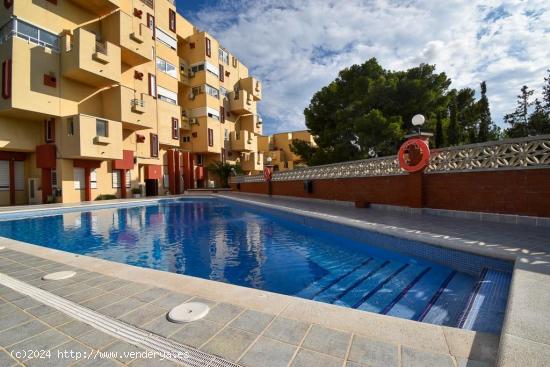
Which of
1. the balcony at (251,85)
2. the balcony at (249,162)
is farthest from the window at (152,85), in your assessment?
the balcony at (251,85)

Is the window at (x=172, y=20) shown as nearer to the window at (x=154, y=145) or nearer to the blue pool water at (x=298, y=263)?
the window at (x=154, y=145)

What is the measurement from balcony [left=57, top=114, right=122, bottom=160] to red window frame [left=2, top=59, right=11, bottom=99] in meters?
2.58

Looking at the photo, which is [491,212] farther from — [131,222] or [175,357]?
[131,222]

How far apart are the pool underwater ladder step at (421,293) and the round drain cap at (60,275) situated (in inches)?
125

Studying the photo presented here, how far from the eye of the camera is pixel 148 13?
21.6 m

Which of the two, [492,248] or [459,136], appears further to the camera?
[459,136]

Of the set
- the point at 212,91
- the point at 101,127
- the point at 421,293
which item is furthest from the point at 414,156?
the point at 212,91

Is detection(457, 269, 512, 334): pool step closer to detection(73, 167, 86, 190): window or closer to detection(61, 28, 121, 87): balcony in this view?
detection(61, 28, 121, 87): balcony

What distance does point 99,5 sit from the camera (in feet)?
57.9

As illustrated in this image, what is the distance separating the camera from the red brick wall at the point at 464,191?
601 centimetres

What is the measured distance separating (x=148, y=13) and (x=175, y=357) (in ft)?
87.7

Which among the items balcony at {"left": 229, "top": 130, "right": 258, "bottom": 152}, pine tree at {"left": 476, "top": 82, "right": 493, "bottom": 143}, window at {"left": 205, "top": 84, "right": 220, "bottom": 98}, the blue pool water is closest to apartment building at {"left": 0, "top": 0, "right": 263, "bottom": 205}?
window at {"left": 205, "top": 84, "right": 220, "bottom": 98}

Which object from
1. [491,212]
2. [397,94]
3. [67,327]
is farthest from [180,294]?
[397,94]

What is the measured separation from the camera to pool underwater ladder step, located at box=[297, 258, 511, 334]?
2871 mm
